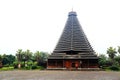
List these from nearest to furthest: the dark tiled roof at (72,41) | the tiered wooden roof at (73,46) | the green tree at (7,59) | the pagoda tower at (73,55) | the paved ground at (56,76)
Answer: the paved ground at (56,76), the pagoda tower at (73,55), the tiered wooden roof at (73,46), the dark tiled roof at (72,41), the green tree at (7,59)

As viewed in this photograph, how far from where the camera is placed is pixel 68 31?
6338 centimetres

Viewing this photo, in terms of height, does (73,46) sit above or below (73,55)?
above

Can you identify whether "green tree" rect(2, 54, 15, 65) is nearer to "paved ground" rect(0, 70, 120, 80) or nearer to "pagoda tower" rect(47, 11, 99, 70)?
"pagoda tower" rect(47, 11, 99, 70)

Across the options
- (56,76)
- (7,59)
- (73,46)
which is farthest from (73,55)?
(7,59)

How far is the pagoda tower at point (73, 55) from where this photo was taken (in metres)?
54.9

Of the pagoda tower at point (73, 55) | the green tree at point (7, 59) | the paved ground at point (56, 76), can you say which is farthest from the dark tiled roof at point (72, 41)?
the green tree at point (7, 59)

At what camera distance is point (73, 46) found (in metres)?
58.1

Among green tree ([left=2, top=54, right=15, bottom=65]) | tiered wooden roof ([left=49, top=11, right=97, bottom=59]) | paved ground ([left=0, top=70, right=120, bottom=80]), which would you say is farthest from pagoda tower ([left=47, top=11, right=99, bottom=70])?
green tree ([left=2, top=54, right=15, bottom=65])

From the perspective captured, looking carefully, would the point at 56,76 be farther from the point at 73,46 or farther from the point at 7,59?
the point at 7,59

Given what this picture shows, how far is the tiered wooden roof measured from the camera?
55844 mm

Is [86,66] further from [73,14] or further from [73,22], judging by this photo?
[73,14]

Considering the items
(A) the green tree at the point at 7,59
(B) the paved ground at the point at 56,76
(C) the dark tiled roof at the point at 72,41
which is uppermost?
(C) the dark tiled roof at the point at 72,41

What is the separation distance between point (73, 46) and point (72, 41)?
1.73 metres

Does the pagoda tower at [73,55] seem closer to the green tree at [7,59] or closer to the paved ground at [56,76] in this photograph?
the paved ground at [56,76]
